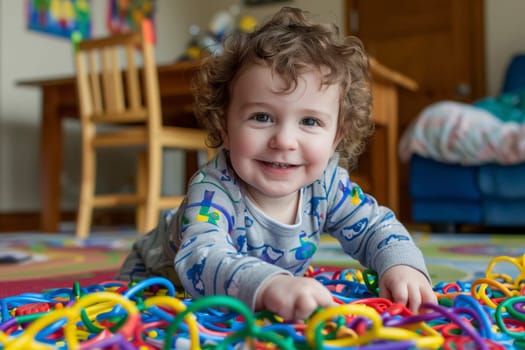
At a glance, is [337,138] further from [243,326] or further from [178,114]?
[178,114]

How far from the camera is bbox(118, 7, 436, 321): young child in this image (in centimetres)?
79

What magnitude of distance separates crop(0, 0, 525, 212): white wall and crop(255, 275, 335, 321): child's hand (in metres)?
3.04

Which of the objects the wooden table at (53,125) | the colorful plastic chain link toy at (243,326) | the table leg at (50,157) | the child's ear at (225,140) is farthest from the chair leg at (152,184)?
the colorful plastic chain link toy at (243,326)

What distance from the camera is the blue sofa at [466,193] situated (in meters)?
2.63

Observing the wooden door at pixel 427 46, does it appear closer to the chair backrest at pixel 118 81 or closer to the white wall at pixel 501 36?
the white wall at pixel 501 36

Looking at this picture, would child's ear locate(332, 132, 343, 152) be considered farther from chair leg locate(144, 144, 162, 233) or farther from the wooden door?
the wooden door

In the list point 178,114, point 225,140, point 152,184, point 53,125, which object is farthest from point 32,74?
point 225,140

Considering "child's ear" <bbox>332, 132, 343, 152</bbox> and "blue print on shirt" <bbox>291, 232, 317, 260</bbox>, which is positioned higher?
"child's ear" <bbox>332, 132, 343, 152</bbox>

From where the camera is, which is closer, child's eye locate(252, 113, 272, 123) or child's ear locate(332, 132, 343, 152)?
child's eye locate(252, 113, 272, 123)

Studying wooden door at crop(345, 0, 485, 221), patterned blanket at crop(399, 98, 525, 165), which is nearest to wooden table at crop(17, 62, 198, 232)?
patterned blanket at crop(399, 98, 525, 165)

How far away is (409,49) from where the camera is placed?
412 cm

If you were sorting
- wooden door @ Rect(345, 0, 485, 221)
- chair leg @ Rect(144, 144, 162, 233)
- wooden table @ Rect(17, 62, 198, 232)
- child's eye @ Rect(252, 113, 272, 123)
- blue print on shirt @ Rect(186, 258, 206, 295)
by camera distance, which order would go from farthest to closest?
wooden door @ Rect(345, 0, 485, 221) < wooden table @ Rect(17, 62, 198, 232) < chair leg @ Rect(144, 144, 162, 233) < child's eye @ Rect(252, 113, 272, 123) < blue print on shirt @ Rect(186, 258, 206, 295)

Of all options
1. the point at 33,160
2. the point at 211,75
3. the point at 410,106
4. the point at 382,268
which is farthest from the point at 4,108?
the point at 382,268

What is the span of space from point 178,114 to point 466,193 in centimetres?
159
